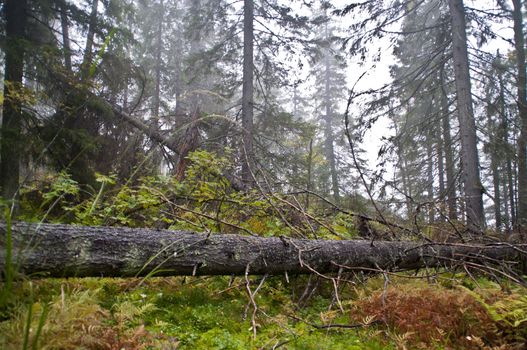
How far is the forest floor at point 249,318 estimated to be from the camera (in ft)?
6.16

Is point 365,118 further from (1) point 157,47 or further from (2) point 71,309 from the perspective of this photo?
(1) point 157,47

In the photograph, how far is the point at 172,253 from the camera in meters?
2.69

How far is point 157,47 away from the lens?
20734 millimetres

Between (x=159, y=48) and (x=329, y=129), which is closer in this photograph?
(x=159, y=48)

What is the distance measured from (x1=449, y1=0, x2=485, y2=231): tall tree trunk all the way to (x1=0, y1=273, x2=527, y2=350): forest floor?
592 centimetres

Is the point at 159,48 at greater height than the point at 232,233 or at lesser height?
greater

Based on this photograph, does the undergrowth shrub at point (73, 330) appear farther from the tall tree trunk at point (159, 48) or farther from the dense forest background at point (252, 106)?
the tall tree trunk at point (159, 48)

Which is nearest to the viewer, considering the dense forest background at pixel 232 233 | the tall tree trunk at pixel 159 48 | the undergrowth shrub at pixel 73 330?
the undergrowth shrub at pixel 73 330

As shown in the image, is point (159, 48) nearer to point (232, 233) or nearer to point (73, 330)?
point (232, 233)

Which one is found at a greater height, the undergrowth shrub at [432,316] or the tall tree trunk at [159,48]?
the tall tree trunk at [159,48]

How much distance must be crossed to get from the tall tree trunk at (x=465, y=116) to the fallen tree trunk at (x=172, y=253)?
5.47m

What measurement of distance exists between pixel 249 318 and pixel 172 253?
916mm

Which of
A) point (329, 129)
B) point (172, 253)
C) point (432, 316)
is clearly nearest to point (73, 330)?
point (172, 253)

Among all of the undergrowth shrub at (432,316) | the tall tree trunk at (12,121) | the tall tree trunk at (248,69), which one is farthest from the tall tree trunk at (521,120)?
the tall tree trunk at (12,121)
